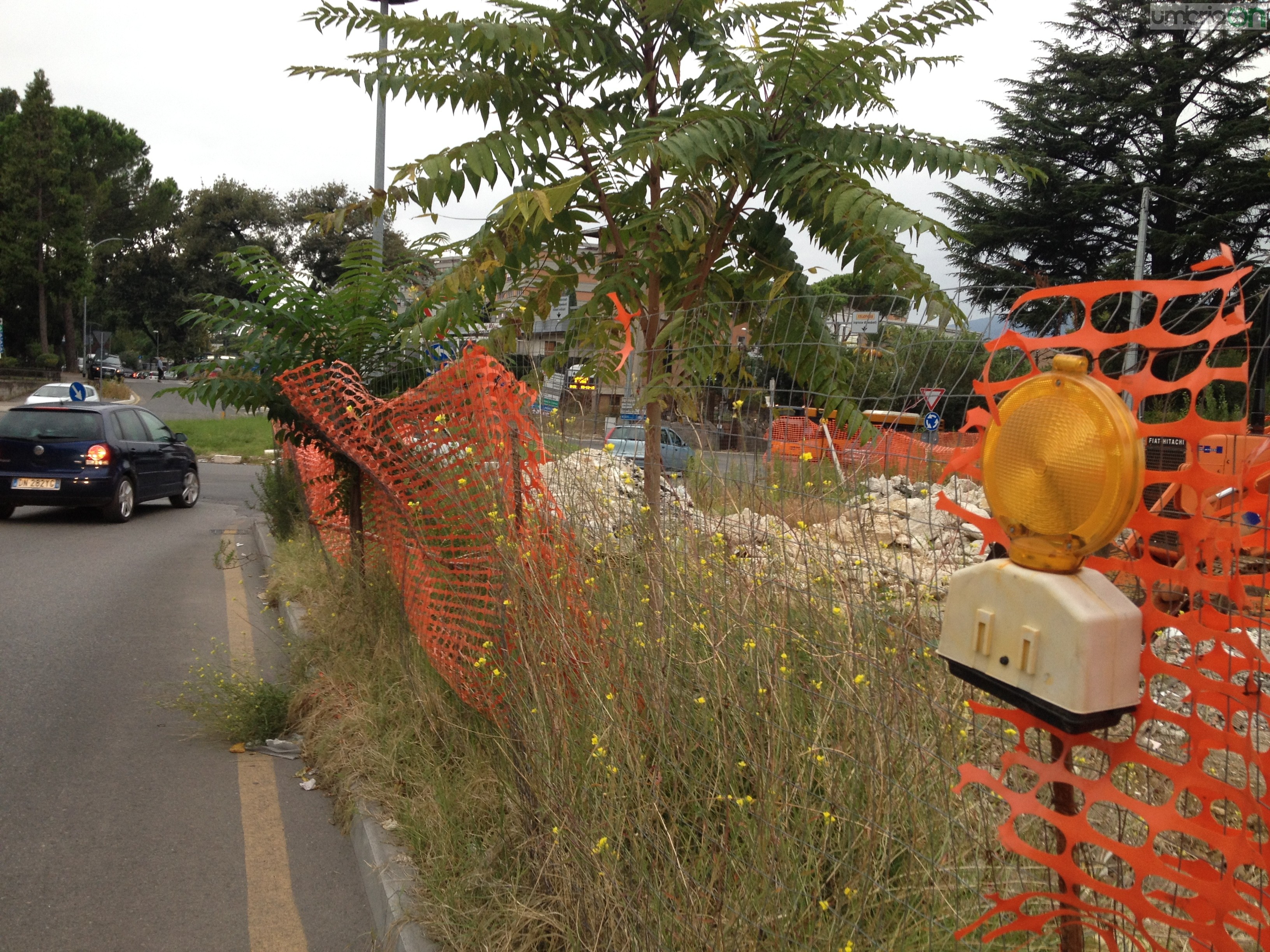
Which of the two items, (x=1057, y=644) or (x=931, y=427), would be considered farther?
(x=931, y=427)

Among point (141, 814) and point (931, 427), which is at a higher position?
point (931, 427)

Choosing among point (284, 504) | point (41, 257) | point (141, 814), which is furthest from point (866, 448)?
point (41, 257)

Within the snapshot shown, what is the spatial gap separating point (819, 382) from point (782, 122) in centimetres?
100

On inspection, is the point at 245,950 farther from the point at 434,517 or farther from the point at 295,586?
the point at 295,586

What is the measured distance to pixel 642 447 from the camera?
405 centimetres

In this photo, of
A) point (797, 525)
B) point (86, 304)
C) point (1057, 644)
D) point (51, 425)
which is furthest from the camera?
point (86, 304)

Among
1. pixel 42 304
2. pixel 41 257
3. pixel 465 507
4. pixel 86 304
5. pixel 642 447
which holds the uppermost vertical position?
pixel 41 257

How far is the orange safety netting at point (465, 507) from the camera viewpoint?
3.87 metres

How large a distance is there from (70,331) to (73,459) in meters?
57.0

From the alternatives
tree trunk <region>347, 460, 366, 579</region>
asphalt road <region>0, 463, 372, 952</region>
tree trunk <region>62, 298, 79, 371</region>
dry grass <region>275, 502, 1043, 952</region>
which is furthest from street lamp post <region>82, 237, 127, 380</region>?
dry grass <region>275, 502, 1043, 952</region>

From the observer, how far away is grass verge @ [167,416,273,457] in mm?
28953

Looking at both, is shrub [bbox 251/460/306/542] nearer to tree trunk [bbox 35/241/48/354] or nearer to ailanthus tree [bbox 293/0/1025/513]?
ailanthus tree [bbox 293/0/1025/513]

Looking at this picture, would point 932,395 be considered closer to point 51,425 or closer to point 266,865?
point 266,865

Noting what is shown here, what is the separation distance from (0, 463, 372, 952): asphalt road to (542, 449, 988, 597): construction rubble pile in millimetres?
1757
